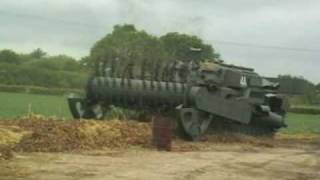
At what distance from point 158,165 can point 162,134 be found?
4.79 meters

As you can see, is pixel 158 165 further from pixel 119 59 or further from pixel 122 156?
pixel 119 59

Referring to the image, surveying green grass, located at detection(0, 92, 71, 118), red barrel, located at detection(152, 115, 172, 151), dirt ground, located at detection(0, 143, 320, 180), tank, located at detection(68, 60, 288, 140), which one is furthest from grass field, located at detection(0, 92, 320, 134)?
dirt ground, located at detection(0, 143, 320, 180)

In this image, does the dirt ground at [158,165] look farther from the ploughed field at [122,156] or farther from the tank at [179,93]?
the tank at [179,93]

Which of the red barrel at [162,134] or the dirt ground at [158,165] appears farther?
the red barrel at [162,134]

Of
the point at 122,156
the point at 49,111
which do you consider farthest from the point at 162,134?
the point at 49,111

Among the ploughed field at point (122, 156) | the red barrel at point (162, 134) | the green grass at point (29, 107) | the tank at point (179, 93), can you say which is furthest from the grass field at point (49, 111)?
the red barrel at point (162, 134)

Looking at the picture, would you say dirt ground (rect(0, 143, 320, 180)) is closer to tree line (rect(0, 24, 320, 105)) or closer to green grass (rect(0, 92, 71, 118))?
tree line (rect(0, 24, 320, 105))

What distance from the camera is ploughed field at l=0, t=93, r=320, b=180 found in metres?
16.5

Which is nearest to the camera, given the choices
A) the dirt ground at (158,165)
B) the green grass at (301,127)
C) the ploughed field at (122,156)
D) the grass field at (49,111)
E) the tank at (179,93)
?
the dirt ground at (158,165)

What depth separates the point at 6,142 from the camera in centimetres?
1962

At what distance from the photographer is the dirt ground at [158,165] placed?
52.1 feet

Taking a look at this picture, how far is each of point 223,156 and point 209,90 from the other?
6305 millimetres

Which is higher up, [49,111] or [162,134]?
[162,134]

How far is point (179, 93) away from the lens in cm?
2800
